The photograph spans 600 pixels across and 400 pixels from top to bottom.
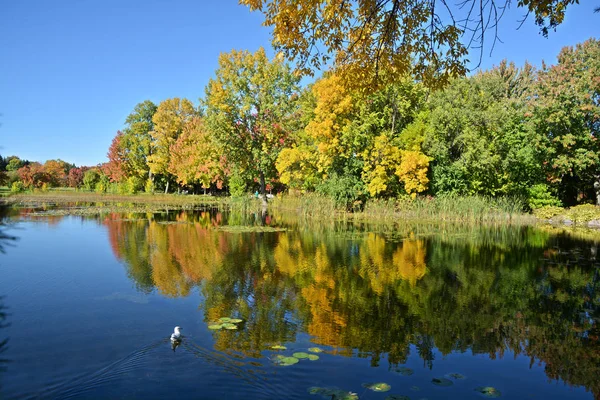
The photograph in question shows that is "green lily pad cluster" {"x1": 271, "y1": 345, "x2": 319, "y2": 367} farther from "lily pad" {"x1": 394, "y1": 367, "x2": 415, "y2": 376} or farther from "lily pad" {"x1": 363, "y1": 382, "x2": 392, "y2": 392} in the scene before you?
"lily pad" {"x1": 394, "y1": 367, "x2": 415, "y2": 376}

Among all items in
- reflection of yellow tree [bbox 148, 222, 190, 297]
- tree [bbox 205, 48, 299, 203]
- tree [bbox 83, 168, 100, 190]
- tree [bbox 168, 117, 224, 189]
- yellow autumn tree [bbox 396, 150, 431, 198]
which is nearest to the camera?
reflection of yellow tree [bbox 148, 222, 190, 297]

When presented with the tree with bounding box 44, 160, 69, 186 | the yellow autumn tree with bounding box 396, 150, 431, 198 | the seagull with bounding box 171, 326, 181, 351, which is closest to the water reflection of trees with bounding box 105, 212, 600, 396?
the seagull with bounding box 171, 326, 181, 351

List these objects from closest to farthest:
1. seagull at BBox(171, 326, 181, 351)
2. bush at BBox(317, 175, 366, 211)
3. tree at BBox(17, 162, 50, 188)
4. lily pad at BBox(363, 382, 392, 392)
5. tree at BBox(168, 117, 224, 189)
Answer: lily pad at BBox(363, 382, 392, 392), seagull at BBox(171, 326, 181, 351), bush at BBox(317, 175, 366, 211), tree at BBox(168, 117, 224, 189), tree at BBox(17, 162, 50, 188)

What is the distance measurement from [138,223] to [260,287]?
15462 millimetres

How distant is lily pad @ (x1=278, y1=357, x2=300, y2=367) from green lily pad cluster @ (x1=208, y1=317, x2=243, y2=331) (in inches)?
59.6

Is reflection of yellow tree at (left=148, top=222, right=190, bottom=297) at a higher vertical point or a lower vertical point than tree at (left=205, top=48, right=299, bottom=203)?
lower

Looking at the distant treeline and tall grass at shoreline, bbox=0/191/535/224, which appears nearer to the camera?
tall grass at shoreline, bbox=0/191/535/224

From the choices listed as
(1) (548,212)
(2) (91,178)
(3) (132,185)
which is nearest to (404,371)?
(1) (548,212)

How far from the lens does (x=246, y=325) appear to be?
7734 mm

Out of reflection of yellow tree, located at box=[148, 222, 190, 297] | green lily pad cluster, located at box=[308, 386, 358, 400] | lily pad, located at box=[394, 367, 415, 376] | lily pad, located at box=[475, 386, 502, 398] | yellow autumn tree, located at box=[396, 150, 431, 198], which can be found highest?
yellow autumn tree, located at box=[396, 150, 431, 198]

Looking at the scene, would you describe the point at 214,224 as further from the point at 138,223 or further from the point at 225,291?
the point at 225,291

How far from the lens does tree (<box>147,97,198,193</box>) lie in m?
49.9

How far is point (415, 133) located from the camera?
2941cm

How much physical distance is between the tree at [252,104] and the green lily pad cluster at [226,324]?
2939 centimetres
